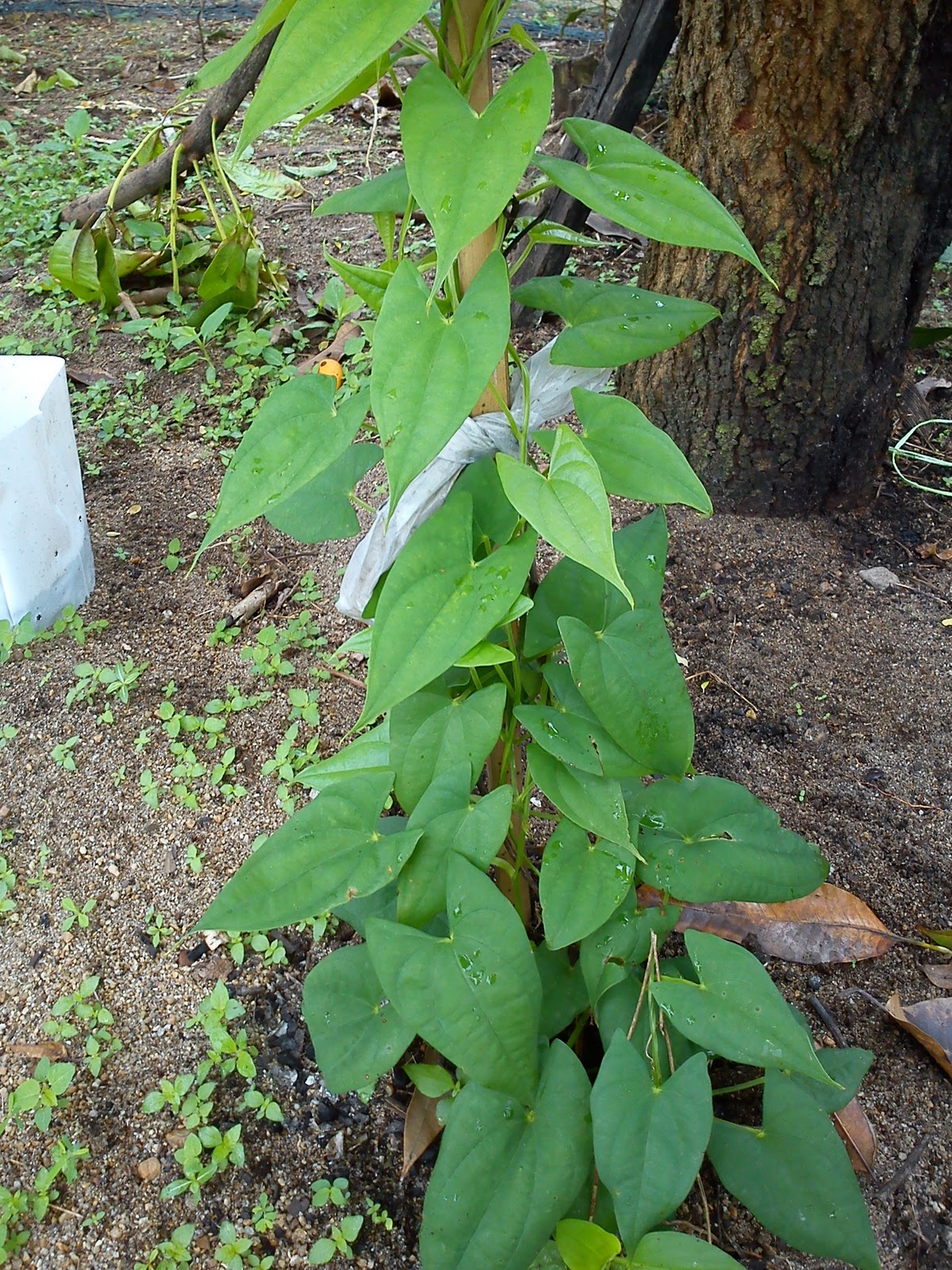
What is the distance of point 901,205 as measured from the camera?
156cm

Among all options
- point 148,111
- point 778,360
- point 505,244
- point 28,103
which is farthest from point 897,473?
point 28,103

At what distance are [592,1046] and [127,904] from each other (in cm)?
63

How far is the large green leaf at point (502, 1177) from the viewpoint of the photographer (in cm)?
85

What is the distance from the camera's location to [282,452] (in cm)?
79

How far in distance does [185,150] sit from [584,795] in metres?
1.98

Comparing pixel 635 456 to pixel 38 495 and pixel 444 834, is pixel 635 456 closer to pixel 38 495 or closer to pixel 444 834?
pixel 444 834

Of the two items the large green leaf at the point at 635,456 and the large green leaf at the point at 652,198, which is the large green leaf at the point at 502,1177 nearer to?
the large green leaf at the point at 635,456

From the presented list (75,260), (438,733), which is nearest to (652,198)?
(438,733)

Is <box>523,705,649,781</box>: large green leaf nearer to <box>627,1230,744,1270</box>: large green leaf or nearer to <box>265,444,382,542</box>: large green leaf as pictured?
<box>265,444,382,542</box>: large green leaf

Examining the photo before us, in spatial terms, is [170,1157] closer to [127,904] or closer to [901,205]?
[127,904]

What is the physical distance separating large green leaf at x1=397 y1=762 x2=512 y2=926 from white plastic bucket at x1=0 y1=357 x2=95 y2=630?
970 millimetres

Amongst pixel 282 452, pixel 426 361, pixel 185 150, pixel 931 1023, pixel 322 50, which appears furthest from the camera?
pixel 185 150

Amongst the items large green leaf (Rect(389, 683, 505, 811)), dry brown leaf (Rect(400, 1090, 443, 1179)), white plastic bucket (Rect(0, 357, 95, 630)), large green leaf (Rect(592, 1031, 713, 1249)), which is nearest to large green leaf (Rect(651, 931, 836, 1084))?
large green leaf (Rect(592, 1031, 713, 1249))

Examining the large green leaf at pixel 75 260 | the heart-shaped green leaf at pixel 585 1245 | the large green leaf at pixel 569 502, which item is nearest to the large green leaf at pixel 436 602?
the large green leaf at pixel 569 502
